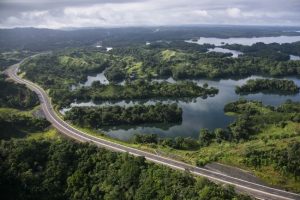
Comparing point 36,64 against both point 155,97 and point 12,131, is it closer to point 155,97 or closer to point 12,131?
point 155,97

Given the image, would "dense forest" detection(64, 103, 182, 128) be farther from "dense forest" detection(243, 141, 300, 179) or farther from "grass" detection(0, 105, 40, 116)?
"dense forest" detection(243, 141, 300, 179)

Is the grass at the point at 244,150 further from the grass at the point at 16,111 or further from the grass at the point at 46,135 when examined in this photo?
the grass at the point at 16,111

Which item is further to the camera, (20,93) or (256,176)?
(20,93)

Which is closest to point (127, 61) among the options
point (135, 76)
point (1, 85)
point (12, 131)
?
point (135, 76)

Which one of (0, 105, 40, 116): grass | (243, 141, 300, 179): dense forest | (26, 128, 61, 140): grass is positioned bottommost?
(26, 128, 61, 140): grass

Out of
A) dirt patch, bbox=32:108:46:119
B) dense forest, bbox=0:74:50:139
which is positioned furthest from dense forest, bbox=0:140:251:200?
dirt patch, bbox=32:108:46:119

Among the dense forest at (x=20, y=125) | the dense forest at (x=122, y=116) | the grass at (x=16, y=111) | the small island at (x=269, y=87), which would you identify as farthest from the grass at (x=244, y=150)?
the small island at (x=269, y=87)

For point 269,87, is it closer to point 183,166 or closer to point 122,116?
point 122,116
